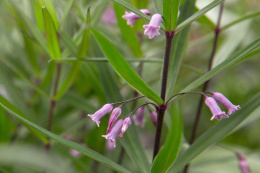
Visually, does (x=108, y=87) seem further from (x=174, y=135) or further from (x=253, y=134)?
(x=253, y=134)

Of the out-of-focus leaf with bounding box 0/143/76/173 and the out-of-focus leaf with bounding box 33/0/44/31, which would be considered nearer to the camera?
the out-of-focus leaf with bounding box 0/143/76/173

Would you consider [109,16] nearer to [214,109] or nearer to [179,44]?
[179,44]

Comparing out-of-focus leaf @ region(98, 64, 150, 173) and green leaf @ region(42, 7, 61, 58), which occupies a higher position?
green leaf @ region(42, 7, 61, 58)

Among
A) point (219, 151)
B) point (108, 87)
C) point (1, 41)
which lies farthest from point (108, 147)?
point (1, 41)

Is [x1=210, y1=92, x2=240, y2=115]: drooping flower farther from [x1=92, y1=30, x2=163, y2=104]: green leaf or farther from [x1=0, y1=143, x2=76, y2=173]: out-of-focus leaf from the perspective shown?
[x1=0, y1=143, x2=76, y2=173]: out-of-focus leaf

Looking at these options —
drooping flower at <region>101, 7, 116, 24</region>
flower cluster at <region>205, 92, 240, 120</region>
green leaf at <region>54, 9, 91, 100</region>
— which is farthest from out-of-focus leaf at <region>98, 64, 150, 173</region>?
drooping flower at <region>101, 7, 116, 24</region>

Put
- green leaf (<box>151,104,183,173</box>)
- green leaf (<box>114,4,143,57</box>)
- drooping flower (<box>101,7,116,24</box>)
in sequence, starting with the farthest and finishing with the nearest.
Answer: drooping flower (<box>101,7,116,24</box>), green leaf (<box>114,4,143,57</box>), green leaf (<box>151,104,183,173</box>)

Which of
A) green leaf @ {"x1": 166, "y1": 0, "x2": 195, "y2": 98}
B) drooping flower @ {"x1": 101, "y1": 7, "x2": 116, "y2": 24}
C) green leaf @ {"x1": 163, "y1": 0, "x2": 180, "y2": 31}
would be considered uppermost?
drooping flower @ {"x1": 101, "y1": 7, "x2": 116, "y2": 24}

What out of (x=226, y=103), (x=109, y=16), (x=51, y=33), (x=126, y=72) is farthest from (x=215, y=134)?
(x=109, y=16)
